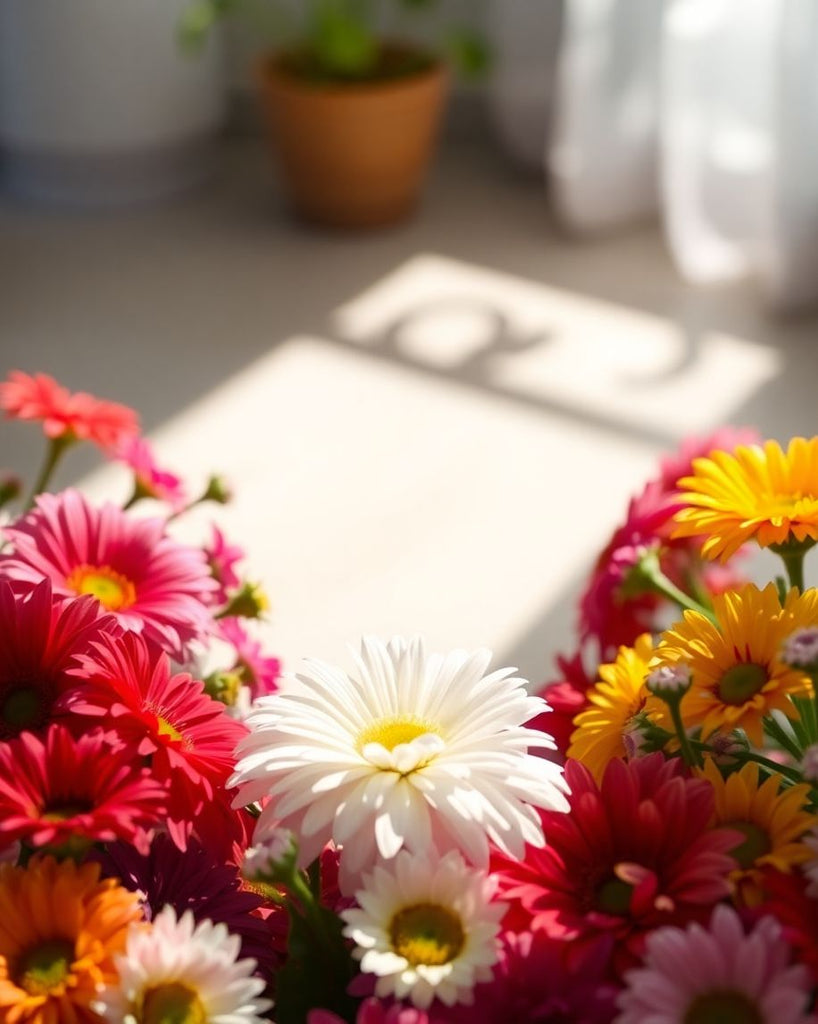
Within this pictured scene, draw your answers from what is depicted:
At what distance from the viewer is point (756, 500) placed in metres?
0.63

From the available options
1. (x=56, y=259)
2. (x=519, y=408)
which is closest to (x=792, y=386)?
(x=519, y=408)

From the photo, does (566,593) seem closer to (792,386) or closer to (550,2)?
(792,386)

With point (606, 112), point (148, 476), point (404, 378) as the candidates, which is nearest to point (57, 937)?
point (148, 476)

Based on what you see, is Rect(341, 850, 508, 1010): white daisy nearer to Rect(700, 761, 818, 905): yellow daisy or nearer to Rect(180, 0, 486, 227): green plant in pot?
Rect(700, 761, 818, 905): yellow daisy

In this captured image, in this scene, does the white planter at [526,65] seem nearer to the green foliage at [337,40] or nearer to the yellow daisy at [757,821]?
the green foliage at [337,40]

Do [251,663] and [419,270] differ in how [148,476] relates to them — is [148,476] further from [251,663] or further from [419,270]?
[419,270]

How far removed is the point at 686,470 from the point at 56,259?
1859 millimetres

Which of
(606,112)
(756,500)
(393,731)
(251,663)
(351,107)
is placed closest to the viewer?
(393,731)

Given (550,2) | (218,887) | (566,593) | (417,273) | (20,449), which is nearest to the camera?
(218,887)

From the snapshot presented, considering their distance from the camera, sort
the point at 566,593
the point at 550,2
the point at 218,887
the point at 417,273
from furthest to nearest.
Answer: the point at 550,2 < the point at 417,273 < the point at 566,593 < the point at 218,887

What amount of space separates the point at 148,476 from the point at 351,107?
178cm

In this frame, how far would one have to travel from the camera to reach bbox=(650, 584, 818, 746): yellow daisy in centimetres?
54

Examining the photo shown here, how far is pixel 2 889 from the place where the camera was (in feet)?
1.55

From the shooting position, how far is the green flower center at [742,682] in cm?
54
